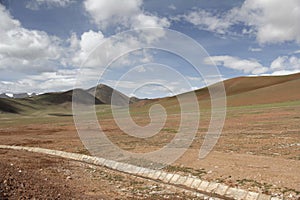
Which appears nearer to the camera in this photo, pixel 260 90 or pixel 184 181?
pixel 184 181

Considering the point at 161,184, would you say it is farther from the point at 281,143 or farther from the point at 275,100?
the point at 275,100

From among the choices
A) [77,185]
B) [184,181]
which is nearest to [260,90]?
[184,181]

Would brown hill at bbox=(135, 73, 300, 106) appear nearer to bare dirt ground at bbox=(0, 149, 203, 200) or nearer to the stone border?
the stone border

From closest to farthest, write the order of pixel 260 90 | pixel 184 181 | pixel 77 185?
pixel 77 185 < pixel 184 181 < pixel 260 90

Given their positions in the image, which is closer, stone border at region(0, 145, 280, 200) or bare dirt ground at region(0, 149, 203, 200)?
bare dirt ground at region(0, 149, 203, 200)

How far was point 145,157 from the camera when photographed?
25.7 meters

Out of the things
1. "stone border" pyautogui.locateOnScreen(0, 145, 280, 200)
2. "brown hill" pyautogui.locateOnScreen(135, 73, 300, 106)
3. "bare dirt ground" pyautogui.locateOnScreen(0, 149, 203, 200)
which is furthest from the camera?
"brown hill" pyautogui.locateOnScreen(135, 73, 300, 106)

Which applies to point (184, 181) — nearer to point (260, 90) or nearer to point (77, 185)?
point (77, 185)

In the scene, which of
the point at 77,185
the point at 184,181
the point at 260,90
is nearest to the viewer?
the point at 77,185

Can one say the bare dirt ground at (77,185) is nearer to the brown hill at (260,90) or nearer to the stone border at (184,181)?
the stone border at (184,181)

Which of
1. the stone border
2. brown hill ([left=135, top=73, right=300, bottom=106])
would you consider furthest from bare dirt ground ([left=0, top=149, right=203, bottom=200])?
brown hill ([left=135, top=73, right=300, bottom=106])

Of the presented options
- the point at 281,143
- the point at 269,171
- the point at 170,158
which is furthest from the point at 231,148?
the point at 269,171

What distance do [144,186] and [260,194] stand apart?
19.8 ft

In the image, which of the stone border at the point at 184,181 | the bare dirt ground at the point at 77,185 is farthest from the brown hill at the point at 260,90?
the bare dirt ground at the point at 77,185
